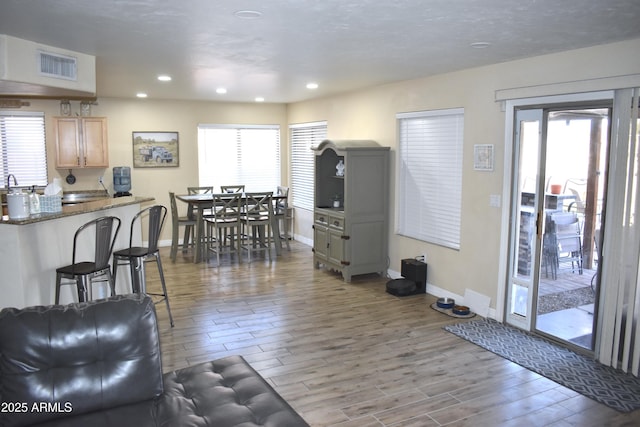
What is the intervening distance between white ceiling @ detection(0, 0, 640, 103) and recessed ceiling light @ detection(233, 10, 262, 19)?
0.16 ft

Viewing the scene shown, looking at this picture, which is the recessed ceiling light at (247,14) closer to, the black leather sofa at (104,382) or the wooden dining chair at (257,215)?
the black leather sofa at (104,382)

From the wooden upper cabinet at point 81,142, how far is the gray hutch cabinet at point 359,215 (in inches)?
141

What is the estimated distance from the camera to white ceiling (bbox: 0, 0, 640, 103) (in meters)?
2.87

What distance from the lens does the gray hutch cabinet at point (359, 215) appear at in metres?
6.15

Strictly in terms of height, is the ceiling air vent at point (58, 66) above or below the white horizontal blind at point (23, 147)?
above

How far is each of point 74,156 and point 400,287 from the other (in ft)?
17.6

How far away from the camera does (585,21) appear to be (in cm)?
313

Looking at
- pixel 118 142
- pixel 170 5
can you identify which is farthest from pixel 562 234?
pixel 118 142

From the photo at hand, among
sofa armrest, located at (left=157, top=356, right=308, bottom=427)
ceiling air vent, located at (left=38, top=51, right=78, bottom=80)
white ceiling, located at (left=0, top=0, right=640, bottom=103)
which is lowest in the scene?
sofa armrest, located at (left=157, top=356, right=308, bottom=427)

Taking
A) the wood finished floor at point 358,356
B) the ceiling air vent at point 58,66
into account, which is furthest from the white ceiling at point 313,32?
the wood finished floor at point 358,356

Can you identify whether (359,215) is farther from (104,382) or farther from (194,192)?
(104,382)

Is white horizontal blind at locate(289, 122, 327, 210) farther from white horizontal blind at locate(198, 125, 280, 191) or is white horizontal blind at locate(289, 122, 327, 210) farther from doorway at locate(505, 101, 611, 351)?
doorway at locate(505, 101, 611, 351)

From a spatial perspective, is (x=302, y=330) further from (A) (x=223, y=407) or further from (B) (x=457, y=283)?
(A) (x=223, y=407)

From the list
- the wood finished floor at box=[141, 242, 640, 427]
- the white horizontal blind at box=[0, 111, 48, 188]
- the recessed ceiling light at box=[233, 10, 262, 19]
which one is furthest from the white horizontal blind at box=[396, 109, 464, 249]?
the white horizontal blind at box=[0, 111, 48, 188]
